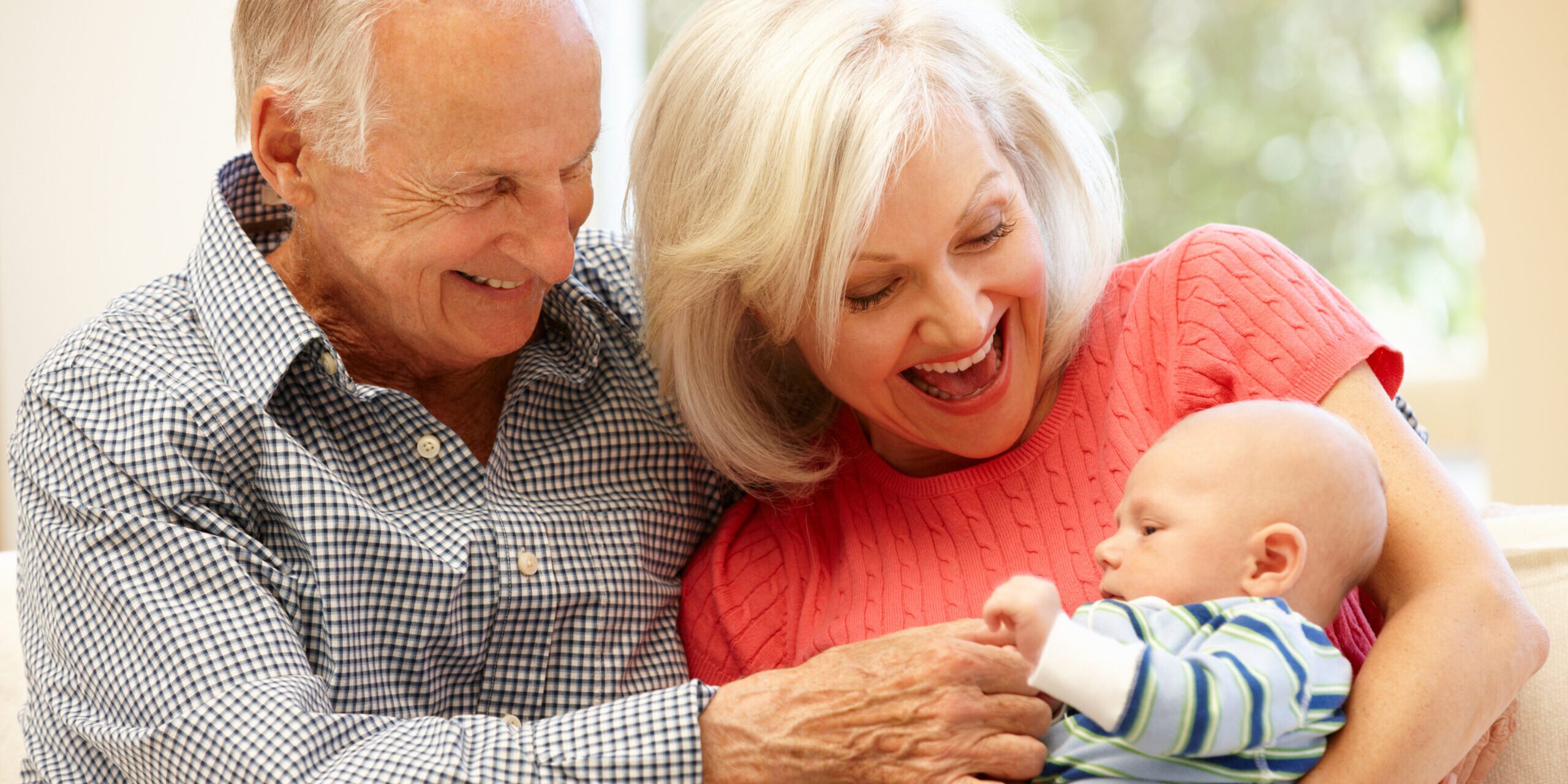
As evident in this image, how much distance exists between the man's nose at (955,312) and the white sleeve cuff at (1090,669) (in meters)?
0.50

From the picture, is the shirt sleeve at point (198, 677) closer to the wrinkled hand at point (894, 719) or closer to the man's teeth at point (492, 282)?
the wrinkled hand at point (894, 719)

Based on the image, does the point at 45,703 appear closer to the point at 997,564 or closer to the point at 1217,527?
the point at 997,564

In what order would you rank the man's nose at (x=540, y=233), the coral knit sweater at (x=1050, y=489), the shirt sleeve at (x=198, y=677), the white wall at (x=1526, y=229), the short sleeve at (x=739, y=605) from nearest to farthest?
the shirt sleeve at (x=198, y=677) → the coral knit sweater at (x=1050, y=489) → the man's nose at (x=540, y=233) → the short sleeve at (x=739, y=605) → the white wall at (x=1526, y=229)

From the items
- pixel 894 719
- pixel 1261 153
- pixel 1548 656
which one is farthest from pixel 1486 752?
pixel 1261 153

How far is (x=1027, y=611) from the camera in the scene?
1096 mm

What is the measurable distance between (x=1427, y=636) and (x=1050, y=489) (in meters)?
0.47

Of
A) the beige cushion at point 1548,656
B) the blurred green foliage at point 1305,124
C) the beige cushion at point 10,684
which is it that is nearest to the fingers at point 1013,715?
the beige cushion at point 1548,656

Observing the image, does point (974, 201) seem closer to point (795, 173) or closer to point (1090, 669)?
point (795, 173)

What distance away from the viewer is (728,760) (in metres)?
1.41

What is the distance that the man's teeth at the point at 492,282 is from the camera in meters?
1.69

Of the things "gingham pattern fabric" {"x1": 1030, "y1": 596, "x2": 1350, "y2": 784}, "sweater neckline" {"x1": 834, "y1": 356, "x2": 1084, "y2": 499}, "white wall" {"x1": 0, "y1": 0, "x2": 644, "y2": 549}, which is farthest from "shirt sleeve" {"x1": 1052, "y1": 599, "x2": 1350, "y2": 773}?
"white wall" {"x1": 0, "y1": 0, "x2": 644, "y2": 549}

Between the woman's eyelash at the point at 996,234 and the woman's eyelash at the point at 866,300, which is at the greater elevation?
the woman's eyelash at the point at 996,234

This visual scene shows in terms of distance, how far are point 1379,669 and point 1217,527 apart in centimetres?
24

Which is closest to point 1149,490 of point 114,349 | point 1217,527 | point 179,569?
point 1217,527
